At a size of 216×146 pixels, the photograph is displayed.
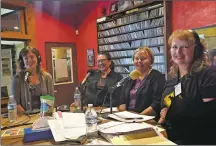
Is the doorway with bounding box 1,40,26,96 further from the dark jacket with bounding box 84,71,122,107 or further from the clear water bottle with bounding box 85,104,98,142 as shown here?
the clear water bottle with bounding box 85,104,98,142

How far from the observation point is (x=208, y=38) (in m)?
2.72

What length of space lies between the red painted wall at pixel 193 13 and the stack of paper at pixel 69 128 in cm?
235

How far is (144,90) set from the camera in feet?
6.53

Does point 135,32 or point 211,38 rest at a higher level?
point 135,32

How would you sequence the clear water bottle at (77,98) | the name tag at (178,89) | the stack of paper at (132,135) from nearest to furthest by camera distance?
the stack of paper at (132,135)
the name tag at (178,89)
the clear water bottle at (77,98)

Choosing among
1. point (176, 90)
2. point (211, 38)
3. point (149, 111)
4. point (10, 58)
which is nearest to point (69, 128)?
point (176, 90)

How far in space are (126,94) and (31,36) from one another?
7.18 feet

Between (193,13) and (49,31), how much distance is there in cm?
334

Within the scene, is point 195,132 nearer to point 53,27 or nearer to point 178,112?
point 178,112

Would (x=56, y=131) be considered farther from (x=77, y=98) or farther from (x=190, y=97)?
(x=190, y=97)

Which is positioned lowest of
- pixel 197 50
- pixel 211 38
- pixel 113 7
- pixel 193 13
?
pixel 197 50

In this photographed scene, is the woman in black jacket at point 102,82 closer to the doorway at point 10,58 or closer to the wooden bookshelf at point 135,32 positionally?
the wooden bookshelf at point 135,32

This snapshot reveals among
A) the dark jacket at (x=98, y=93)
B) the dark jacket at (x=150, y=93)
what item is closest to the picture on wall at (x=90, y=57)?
the dark jacket at (x=98, y=93)

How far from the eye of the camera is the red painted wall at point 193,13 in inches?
106
